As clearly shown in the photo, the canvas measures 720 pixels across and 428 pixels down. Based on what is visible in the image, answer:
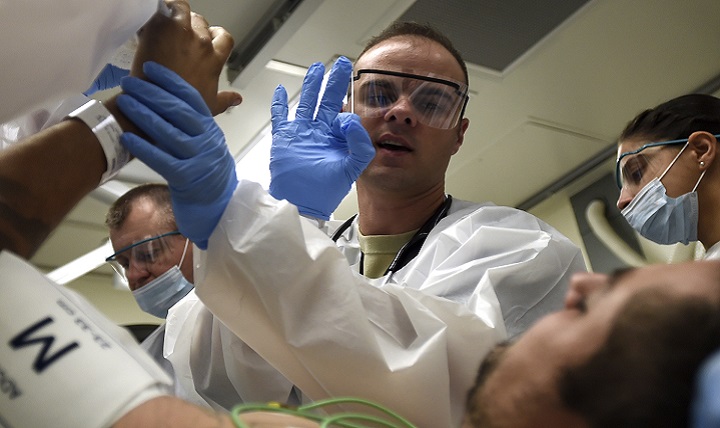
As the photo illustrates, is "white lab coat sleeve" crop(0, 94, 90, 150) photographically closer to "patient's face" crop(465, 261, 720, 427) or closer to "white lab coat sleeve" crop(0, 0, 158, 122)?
"white lab coat sleeve" crop(0, 0, 158, 122)

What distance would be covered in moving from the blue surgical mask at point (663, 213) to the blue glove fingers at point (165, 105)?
1939mm

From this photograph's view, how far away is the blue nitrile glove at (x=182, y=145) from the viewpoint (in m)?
1.09

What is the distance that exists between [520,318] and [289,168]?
573mm

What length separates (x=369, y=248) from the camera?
1.98m

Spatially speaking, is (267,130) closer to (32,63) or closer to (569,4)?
(569,4)

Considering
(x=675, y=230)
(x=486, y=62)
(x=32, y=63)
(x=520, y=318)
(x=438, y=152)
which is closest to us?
(x=32, y=63)

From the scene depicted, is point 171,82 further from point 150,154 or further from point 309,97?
point 309,97

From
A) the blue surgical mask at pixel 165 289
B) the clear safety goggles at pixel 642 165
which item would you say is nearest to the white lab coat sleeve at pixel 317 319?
the blue surgical mask at pixel 165 289

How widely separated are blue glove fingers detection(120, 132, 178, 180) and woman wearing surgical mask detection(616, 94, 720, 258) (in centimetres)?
196

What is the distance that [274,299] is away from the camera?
1.20m

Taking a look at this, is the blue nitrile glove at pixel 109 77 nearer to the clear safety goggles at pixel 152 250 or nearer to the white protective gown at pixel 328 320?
the white protective gown at pixel 328 320

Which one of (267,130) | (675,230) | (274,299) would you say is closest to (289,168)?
(274,299)

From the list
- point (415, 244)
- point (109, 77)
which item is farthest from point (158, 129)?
point (415, 244)

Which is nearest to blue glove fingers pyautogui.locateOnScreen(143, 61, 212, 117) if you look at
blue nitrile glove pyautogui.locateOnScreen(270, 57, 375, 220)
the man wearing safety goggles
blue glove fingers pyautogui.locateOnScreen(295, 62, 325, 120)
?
blue nitrile glove pyautogui.locateOnScreen(270, 57, 375, 220)
